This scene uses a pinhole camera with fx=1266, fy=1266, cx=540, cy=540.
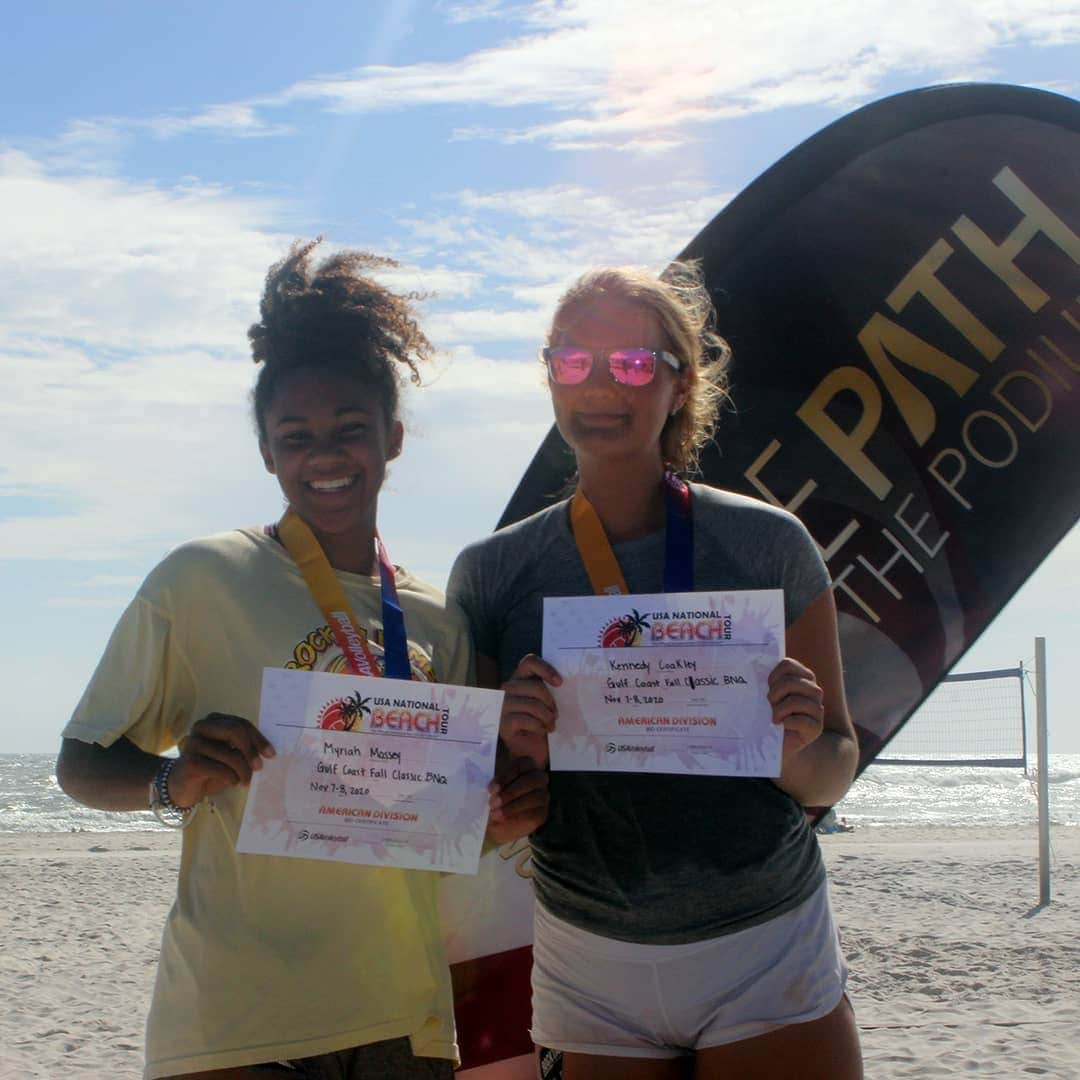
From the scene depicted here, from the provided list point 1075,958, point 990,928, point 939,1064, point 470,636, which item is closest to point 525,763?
point 470,636

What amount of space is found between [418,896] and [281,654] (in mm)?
436

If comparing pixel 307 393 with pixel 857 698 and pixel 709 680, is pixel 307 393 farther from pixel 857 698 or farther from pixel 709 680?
pixel 857 698

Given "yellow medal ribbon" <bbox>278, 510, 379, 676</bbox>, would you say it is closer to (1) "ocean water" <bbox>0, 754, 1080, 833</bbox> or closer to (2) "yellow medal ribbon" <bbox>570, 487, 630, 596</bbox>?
(2) "yellow medal ribbon" <bbox>570, 487, 630, 596</bbox>

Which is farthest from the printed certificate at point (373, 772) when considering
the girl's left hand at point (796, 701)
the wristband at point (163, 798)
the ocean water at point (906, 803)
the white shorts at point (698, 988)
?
the ocean water at point (906, 803)

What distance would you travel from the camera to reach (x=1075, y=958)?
7445mm

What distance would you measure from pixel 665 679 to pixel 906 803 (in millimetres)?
25865

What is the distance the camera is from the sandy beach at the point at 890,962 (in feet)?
18.9

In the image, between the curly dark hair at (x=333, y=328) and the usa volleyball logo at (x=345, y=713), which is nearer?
the usa volleyball logo at (x=345, y=713)

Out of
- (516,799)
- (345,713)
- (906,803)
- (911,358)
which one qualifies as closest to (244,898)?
(345,713)

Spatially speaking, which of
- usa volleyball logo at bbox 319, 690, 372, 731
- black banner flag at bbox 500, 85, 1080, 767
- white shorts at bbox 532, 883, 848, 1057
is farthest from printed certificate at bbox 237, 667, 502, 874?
black banner flag at bbox 500, 85, 1080, 767

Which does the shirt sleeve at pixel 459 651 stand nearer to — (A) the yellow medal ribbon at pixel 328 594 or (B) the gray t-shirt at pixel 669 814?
(B) the gray t-shirt at pixel 669 814

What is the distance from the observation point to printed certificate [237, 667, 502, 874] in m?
1.82

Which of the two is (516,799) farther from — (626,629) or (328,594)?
(328,594)

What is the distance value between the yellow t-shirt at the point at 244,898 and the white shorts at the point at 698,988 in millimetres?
225
